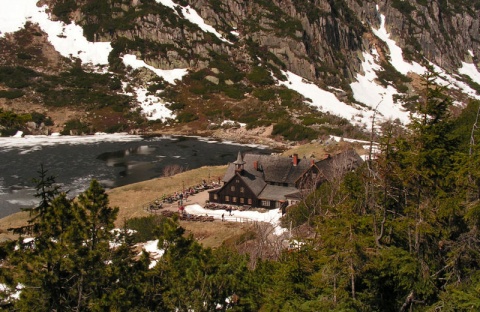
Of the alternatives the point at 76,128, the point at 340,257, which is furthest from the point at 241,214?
the point at 76,128

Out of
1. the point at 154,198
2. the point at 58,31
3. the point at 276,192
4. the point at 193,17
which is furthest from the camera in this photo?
the point at 193,17

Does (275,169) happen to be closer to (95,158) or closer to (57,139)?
(95,158)

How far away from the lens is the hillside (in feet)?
380

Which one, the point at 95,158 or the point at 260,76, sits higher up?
the point at 260,76

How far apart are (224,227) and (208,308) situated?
23859 millimetres

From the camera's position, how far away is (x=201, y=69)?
5571 inches

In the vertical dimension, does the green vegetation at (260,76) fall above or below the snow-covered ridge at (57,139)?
above

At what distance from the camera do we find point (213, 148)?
93.8 meters

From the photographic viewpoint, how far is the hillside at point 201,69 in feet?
380

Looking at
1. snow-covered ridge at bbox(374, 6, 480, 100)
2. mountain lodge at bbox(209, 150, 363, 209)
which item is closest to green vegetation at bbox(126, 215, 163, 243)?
mountain lodge at bbox(209, 150, 363, 209)

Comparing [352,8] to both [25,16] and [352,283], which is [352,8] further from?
[352,283]

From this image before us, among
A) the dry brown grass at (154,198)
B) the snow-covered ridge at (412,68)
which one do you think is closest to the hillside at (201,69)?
the snow-covered ridge at (412,68)

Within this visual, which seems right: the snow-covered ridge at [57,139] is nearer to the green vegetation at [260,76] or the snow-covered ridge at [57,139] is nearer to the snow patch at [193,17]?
the green vegetation at [260,76]

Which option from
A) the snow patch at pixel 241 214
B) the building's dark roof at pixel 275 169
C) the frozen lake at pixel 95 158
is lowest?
the snow patch at pixel 241 214
